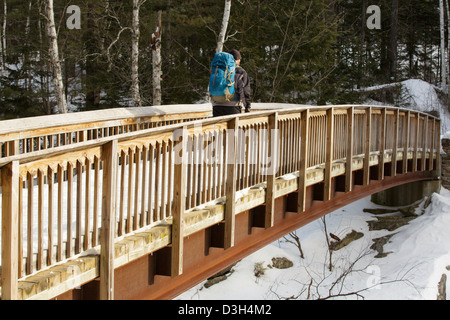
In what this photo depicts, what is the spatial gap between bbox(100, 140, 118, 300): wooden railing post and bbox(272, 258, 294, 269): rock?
14.5m

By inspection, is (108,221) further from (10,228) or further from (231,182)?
(231,182)

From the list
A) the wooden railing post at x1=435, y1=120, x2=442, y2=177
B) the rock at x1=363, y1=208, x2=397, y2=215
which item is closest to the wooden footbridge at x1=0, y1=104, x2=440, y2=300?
the wooden railing post at x1=435, y1=120, x2=442, y2=177

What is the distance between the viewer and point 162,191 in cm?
644

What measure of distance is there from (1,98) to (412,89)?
18.1 m

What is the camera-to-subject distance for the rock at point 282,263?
19.6m

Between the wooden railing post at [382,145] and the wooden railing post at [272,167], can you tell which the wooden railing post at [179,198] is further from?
the wooden railing post at [382,145]

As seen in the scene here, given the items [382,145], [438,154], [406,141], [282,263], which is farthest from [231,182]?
[438,154]

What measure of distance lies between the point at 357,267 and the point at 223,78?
11110 mm

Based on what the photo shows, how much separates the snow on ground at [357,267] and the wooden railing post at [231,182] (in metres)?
8.48

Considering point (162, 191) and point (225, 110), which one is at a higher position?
point (225, 110)

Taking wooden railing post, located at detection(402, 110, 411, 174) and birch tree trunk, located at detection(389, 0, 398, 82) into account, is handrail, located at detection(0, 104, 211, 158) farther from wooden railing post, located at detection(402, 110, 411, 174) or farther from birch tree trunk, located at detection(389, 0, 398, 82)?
birch tree trunk, located at detection(389, 0, 398, 82)

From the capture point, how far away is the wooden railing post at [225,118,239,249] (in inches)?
307

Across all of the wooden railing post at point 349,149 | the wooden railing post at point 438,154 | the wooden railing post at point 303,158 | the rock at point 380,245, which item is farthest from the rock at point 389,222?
the wooden railing post at point 303,158

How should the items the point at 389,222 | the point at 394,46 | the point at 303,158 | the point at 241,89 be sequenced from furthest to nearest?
the point at 394,46 < the point at 389,222 < the point at 303,158 < the point at 241,89
